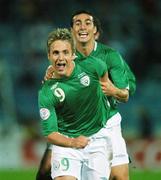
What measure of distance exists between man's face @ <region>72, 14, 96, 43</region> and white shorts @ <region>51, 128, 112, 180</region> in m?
0.73

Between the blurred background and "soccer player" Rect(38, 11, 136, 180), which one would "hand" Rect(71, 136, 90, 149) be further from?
the blurred background

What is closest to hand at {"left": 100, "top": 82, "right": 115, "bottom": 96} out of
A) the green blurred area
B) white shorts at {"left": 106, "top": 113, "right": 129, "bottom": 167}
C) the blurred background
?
white shorts at {"left": 106, "top": 113, "right": 129, "bottom": 167}

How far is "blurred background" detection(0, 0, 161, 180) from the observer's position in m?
11.1

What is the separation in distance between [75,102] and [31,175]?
339cm

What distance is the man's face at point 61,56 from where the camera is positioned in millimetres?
6152

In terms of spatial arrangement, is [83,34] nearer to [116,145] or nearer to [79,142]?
[116,145]

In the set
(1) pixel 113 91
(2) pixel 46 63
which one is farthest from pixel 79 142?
(2) pixel 46 63

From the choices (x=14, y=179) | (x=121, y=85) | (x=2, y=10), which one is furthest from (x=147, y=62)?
(x=121, y=85)

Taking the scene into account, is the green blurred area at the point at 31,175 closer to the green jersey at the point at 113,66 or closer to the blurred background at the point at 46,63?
the blurred background at the point at 46,63

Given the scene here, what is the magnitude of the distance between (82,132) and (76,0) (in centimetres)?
761

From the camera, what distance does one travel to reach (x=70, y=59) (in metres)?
6.22

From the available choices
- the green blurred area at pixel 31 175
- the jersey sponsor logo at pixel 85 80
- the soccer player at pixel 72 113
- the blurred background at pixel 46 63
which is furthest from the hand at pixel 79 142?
the blurred background at pixel 46 63

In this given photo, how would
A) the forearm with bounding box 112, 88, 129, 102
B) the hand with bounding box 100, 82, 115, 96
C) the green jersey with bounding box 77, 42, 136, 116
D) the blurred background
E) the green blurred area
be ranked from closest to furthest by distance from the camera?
the hand with bounding box 100, 82, 115, 96 → the forearm with bounding box 112, 88, 129, 102 → the green jersey with bounding box 77, 42, 136, 116 → the green blurred area → the blurred background

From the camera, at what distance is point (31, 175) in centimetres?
959
